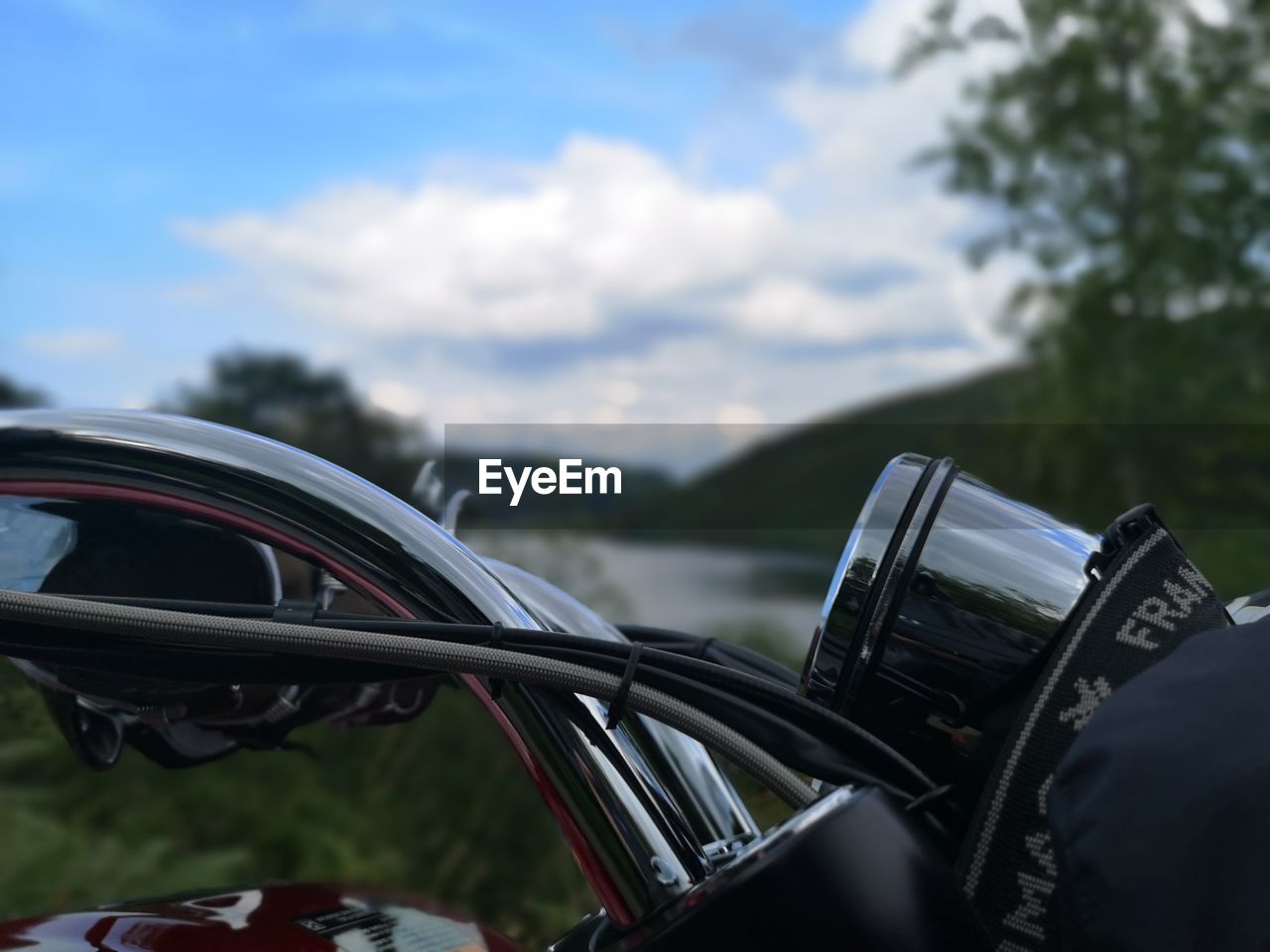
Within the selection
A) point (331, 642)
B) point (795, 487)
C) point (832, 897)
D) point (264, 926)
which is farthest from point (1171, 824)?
point (795, 487)

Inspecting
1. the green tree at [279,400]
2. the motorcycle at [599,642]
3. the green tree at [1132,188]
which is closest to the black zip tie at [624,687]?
the motorcycle at [599,642]

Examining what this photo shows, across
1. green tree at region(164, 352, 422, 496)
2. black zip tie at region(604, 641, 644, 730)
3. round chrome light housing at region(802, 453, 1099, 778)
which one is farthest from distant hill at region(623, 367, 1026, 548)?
green tree at region(164, 352, 422, 496)

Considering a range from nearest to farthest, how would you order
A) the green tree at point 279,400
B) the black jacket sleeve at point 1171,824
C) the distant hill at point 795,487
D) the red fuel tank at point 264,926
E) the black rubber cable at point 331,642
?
the black jacket sleeve at point 1171,824 < the black rubber cable at point 331,642 < the red fuel tank at point 264,926 < the distant hill at point 795,487 < the green tree at point 279,400

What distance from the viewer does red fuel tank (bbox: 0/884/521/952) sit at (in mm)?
933

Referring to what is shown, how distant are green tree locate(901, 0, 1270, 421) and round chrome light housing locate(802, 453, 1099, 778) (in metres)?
3.52

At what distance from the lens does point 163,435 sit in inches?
35.1

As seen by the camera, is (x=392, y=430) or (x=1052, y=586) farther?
(x=392, y=430)

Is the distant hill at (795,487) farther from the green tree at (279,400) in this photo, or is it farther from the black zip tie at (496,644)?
the green tree at (279,400)

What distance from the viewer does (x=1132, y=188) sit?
14.7 ft

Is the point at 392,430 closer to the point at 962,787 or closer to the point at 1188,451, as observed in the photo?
the point at 962,787

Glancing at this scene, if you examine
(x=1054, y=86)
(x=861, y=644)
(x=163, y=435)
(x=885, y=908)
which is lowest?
(x=885, y=908)

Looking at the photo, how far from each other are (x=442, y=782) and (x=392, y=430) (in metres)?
1.24

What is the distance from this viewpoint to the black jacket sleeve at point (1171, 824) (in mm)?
685

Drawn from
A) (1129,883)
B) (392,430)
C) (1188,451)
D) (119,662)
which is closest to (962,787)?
(1129,883)
